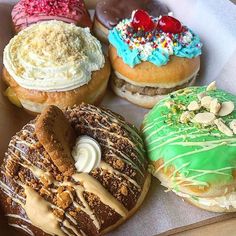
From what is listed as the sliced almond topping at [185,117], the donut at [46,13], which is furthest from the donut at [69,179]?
the donut at [46,13]

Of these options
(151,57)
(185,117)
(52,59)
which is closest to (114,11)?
(151,57)

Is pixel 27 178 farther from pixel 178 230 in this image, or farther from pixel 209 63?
pixel 209 63

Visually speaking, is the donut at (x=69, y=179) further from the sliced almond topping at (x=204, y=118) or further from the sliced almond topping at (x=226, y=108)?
the sliced almond topping at (x=226, y=108)

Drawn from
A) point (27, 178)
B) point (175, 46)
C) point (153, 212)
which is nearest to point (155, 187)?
point (153, 212)

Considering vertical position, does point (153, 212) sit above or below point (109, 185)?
below

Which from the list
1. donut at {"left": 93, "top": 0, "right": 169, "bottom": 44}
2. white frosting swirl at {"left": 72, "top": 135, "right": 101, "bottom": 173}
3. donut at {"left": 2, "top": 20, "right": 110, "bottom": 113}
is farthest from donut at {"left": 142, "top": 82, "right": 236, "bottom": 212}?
donut at {"left": 93, "top": 0, "right": 169, "bottom": 44}

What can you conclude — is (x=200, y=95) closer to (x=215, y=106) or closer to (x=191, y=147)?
(x=215, y=106)
